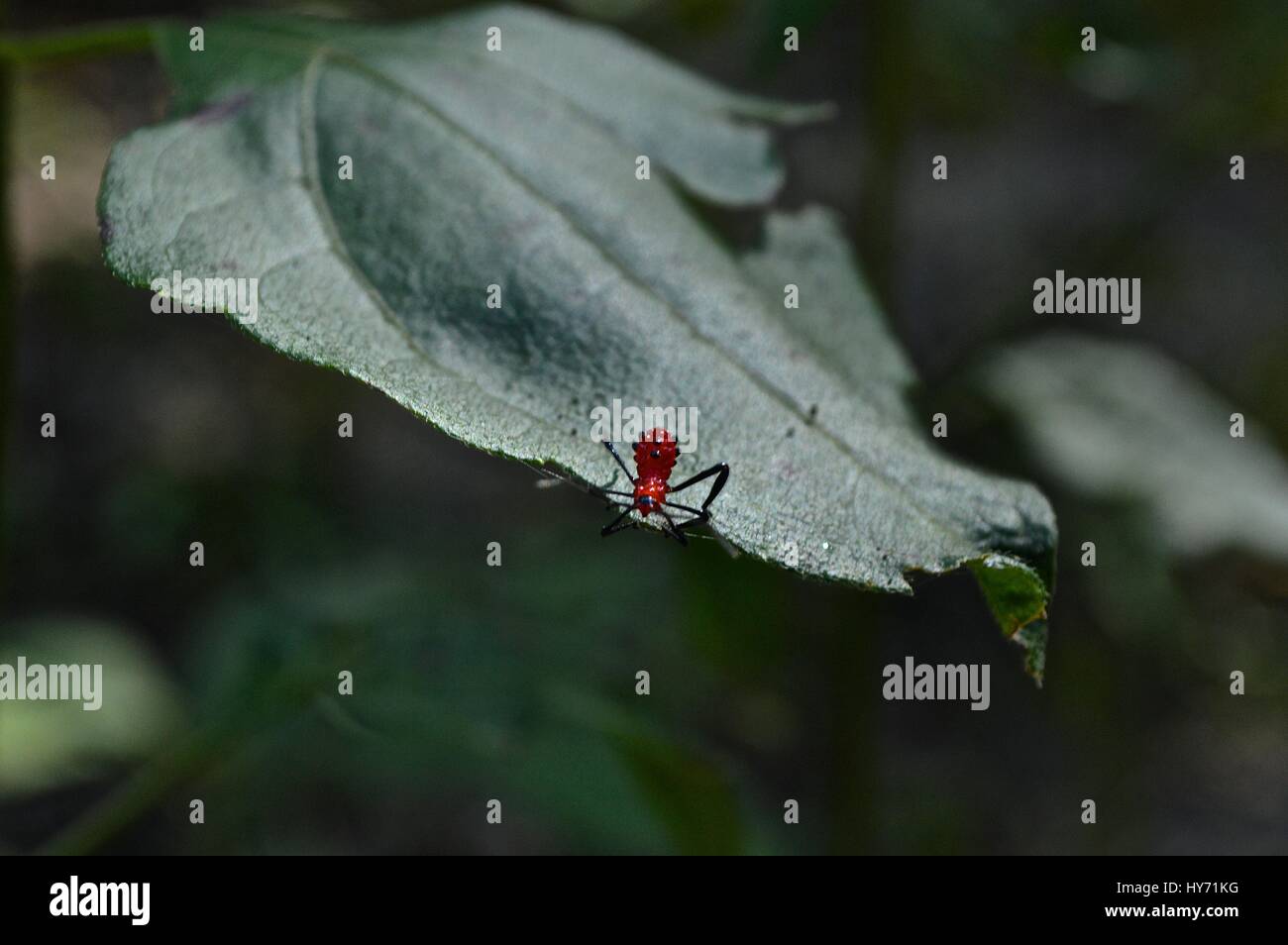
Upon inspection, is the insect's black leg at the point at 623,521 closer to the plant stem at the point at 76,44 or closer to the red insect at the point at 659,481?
the red insect at the point at 659,481

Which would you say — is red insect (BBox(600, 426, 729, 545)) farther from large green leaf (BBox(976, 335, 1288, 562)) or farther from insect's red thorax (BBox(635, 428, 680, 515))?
large green leaf (BBox(976, 335, 1288, 562))

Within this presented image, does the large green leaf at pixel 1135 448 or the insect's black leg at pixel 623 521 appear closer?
the insect's black leg at pixel 623 521

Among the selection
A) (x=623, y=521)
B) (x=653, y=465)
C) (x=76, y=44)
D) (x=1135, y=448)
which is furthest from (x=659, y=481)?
(x=1135, y=448)

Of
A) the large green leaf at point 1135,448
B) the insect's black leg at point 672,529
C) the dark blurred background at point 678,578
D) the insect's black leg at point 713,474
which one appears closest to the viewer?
the insect's black leg at point 713,474

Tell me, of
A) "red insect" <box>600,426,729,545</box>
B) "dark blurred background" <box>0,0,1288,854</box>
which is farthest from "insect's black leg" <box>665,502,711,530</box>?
"dark blurred background" <box>0,0,1288,854</box>

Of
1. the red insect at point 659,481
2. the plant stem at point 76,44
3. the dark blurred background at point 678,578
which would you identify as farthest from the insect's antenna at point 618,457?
the plant stem at point 76,44
